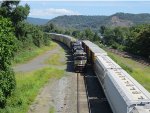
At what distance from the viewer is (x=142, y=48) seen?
250 ft

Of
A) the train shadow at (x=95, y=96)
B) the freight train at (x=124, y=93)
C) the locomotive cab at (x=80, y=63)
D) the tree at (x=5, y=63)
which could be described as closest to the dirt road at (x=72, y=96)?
the train shadow at (x=95, y=96)

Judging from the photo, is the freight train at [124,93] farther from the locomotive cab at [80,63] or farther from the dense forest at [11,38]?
the locomotive cab at [80,63]

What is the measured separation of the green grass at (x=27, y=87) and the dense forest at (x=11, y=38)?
82 centimetres

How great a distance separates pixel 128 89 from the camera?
23312mm

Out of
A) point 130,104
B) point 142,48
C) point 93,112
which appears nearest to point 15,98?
point 93,112

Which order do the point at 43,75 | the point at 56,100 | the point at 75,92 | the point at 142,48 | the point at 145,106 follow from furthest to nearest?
the point at 142,48 → the point at 43,75 → the point at 75,92 → the point at 56,100 → the point at 145,106

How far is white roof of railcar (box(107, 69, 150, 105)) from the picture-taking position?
20377mm

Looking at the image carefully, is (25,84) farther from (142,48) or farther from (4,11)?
(142,48)

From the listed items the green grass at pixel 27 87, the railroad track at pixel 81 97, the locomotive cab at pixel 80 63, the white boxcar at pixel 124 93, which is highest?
the white boxcar at pixel 124 93

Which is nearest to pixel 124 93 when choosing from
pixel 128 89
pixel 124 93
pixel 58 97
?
pixel 124 93

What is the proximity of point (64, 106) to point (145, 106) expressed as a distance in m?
11.7

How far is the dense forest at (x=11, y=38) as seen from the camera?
28.0m

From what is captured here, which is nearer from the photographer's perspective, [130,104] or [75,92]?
[130,104]

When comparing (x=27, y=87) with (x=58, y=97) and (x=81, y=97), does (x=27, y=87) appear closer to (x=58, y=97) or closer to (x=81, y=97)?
(x=58, y=97)
